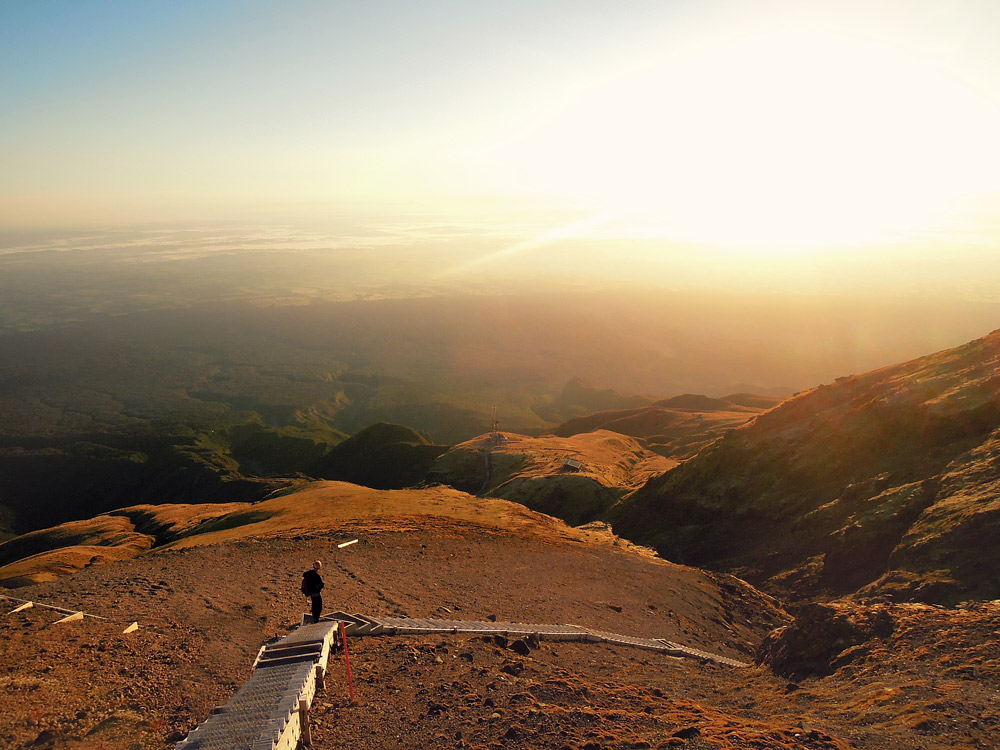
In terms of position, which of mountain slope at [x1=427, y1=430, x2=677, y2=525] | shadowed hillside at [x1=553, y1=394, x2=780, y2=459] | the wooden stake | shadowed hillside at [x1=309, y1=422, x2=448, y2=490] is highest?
the wooden stake

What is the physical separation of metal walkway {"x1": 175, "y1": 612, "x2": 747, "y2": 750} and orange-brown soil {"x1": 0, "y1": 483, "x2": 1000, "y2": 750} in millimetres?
555

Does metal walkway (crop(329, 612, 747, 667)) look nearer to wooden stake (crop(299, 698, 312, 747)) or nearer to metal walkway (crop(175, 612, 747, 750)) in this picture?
metal walkway (crop(175, 612, 747, 750))

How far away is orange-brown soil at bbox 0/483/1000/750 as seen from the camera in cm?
1153

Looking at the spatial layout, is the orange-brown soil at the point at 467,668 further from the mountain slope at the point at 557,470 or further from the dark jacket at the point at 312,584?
the mountain slope at the point at 557,470

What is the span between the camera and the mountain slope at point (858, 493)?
2584 centimetres

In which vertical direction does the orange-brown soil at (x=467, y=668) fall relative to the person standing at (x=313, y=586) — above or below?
below

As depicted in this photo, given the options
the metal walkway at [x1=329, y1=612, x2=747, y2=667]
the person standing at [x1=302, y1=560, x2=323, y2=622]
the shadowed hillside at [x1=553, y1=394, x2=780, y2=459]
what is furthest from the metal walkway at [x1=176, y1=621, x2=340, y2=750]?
the shadowed hillside at [x1=553, y1=394, x2=780, y2=459]

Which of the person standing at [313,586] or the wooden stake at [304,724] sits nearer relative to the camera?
the wooden stake at [304,724]

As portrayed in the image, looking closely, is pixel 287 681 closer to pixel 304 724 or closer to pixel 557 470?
pixel 304 724

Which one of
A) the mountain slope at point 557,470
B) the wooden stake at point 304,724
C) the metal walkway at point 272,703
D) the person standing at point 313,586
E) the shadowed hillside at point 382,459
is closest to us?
the metal walkway at point 272,703

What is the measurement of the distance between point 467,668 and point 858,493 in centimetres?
3178

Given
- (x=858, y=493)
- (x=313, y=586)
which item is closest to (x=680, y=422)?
(x=858, y=493)

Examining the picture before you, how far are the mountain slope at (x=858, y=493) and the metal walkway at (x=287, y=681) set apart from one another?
61.4 feet

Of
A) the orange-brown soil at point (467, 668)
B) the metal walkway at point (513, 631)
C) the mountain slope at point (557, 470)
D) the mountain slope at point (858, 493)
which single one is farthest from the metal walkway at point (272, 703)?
the mountain slope at point (557, 470)
